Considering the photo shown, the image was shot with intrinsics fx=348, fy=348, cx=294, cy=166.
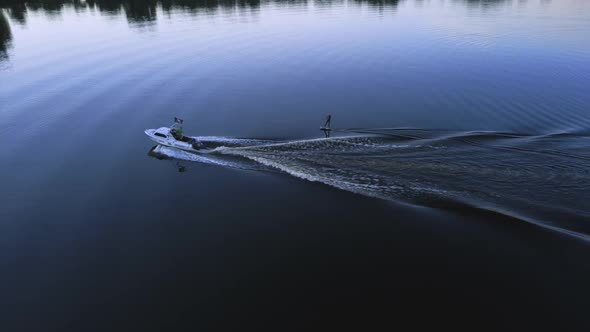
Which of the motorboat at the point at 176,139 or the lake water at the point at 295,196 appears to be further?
the motorboat at the point at 176,139

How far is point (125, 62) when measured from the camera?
67812mm

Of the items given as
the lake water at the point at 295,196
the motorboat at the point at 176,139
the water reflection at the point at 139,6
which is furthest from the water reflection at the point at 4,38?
the motorboat at the point at 176,139

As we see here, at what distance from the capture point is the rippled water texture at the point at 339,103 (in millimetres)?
29891

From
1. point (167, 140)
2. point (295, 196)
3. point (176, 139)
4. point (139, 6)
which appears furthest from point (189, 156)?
point (139, 6)

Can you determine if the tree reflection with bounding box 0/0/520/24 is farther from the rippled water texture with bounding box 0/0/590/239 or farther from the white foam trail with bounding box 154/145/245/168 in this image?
the white foam trail with bounding box 154/145/245/168

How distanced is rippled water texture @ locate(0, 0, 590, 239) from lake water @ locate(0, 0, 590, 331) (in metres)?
0.29

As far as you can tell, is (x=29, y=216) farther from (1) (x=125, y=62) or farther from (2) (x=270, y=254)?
(1) (x=125, y=62)

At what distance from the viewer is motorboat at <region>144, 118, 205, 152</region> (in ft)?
122

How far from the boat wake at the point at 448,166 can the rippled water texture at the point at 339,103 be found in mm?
146

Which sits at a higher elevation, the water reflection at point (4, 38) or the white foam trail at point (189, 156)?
the water reflection at point (4, 38)

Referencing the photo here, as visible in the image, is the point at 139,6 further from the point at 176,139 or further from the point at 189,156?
the point at 189,156

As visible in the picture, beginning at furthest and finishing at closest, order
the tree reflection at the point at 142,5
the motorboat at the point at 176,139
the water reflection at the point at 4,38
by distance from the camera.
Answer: the tree reflection at the point at 142,5 < the water reflection at the point at 4,38 < the motorboat at the point at 176,139

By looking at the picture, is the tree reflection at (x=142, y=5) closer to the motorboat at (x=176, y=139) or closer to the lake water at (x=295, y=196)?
the lake water at (x=295, y=196)

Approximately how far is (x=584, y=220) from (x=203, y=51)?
239 ft
